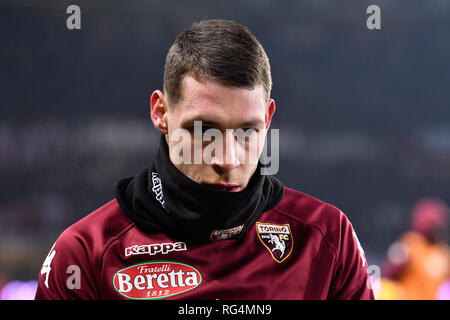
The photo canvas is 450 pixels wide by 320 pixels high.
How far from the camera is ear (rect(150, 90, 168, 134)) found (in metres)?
1.20

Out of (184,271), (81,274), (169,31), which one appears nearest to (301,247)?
(184,271)

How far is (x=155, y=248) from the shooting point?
3.99 feet

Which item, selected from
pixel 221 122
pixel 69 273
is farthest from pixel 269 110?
pixel 69 273

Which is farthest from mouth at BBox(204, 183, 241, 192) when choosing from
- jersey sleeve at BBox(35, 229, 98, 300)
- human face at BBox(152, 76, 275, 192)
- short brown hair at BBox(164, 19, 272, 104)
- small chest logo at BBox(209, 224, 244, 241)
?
jersey sleeve at BBox(35, 229, 98, 300)

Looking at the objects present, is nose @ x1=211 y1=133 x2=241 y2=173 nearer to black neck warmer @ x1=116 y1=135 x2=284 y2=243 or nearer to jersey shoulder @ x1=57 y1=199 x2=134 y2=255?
black neck warmer @ x1=116 y1=135 x2=284 y2=243

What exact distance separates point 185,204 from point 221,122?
23 centimetres

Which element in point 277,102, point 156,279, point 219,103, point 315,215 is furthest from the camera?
point 277,102

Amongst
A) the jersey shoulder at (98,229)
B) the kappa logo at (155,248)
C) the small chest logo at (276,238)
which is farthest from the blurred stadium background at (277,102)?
the small chest logo at (276,238)

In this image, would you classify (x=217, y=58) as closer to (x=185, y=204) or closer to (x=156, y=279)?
(x=185, y=204)

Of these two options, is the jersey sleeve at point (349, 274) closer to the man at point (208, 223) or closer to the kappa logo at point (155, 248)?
the man at point (208, 223)

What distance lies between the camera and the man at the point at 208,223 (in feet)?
3.60

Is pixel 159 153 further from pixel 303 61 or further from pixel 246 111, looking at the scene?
pixel 303 61
